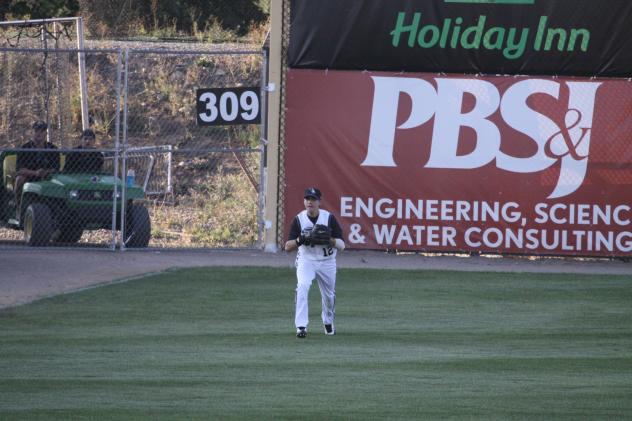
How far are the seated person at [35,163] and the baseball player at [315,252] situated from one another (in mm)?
8578

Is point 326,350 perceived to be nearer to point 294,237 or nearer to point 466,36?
point 294,237

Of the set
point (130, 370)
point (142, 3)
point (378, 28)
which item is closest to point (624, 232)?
point (378, 28)

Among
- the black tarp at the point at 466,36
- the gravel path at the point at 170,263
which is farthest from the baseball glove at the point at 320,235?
the black tarp at the point at 466,36

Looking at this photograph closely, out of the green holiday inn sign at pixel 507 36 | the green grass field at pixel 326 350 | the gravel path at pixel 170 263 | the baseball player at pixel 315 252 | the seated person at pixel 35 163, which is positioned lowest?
the green grass field at pixel 326 350

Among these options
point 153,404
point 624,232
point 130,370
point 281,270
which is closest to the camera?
point 153,404

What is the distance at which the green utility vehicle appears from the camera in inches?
855

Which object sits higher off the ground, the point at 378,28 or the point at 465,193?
the point at 378,28

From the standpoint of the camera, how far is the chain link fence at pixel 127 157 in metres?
21.9

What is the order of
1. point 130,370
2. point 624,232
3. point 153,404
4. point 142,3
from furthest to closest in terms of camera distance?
point 142,3 < point 624,232 < point 130,370 < point 153,404

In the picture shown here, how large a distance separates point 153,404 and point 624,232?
44.2 ft

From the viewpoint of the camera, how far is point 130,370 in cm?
1181

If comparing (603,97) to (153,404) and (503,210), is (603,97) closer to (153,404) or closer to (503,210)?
(503,210)

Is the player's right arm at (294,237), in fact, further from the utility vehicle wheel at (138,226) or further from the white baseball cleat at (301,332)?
the utility vehicle wheel at (138,226)

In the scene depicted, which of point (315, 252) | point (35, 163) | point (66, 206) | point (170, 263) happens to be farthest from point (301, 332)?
point (35, 163)
